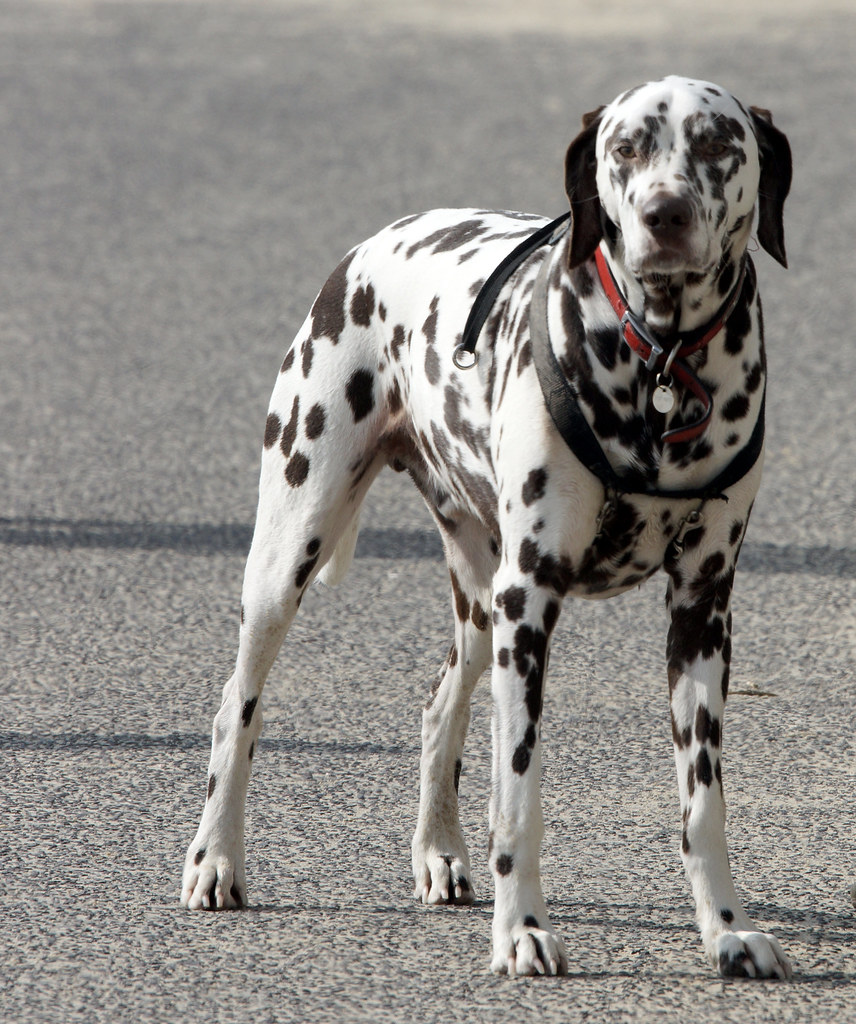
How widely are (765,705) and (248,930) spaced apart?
2325 millimetres

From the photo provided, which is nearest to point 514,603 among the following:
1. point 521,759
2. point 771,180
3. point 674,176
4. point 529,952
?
point 521,759

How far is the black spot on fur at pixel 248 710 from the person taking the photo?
4.54 meters

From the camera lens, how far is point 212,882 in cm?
429

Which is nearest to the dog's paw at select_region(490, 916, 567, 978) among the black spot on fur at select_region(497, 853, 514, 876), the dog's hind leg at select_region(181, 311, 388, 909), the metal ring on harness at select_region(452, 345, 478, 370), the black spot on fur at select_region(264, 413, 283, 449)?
the black spot on fur at select_region(497, 853, 514, 876)

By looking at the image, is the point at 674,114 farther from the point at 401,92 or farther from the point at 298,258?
the point at 401,92

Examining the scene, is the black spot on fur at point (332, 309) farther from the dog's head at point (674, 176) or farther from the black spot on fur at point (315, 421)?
the dog's head at point (674, 176)

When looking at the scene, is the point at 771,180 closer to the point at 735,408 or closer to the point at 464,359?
the point at 735,408

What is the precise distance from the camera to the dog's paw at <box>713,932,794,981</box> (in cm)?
380

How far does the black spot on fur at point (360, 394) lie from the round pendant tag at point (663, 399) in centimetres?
112

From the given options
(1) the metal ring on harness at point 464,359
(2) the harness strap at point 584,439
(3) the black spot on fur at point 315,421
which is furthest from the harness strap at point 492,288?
(3) the black spot on fur at point 315,421

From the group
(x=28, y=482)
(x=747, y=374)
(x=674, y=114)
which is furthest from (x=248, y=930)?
(x=28, y=482)

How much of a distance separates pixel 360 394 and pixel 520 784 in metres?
1.31

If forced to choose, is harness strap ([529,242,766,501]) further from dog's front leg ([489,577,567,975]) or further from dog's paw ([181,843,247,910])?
dog's paw ([181,843,247,910])

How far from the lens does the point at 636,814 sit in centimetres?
486
